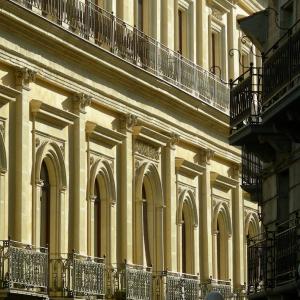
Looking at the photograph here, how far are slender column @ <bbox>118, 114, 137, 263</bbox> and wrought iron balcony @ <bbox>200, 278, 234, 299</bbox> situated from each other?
16.2 ft

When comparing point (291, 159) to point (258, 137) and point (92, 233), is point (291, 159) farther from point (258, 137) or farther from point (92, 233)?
point (92, 233)

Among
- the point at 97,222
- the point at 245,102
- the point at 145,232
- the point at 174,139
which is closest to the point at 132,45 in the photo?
the point at 174,139

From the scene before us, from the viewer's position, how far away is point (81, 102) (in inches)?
1564

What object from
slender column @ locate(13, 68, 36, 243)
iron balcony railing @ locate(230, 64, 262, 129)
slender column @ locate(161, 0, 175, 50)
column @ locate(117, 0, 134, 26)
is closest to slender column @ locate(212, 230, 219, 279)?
slender column @ locate(161, 0, 175, 50)

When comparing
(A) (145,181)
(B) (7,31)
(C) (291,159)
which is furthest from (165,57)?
(C) (291,159)

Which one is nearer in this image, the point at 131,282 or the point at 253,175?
the point at 253,175

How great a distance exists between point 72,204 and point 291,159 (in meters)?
10.7

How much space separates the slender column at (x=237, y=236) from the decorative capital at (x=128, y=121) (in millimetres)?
9214

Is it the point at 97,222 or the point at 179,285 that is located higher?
the point at 97,222

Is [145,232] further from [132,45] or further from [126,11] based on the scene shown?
[126,11]

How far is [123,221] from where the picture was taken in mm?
42500

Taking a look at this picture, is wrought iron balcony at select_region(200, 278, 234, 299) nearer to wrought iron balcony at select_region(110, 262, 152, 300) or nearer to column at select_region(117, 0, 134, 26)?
wrought iron balcony at select_region(110, 262, 152, 300)

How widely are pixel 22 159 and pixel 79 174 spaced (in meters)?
3.37

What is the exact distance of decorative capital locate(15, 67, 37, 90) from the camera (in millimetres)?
36250
